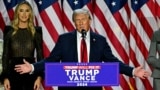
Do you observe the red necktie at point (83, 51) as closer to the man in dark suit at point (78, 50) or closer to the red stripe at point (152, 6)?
the man in dark suit at point (78, 50)

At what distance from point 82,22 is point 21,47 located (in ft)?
4.47

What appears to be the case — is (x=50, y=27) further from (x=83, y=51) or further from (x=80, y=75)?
(x=80, y=75)

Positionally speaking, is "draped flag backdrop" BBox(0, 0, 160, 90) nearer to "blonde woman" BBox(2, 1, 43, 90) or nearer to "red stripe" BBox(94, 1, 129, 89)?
"red stripe" BBox(94, 1, 129, 89)

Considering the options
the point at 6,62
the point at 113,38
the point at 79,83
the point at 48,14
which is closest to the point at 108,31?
the point at 113,38

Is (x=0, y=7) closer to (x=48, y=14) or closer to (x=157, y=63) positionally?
(x=48, y=14)

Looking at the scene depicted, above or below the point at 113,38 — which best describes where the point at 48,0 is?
above

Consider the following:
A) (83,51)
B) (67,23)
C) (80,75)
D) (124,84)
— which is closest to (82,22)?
(83,51)

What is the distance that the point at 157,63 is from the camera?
330cm

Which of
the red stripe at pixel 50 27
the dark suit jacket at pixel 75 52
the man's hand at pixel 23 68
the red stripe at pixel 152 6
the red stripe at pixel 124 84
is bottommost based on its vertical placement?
the red stripe at pixel 124 84

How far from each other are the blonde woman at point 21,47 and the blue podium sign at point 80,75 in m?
1.36

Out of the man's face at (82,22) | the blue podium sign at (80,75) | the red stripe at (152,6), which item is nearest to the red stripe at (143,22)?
the red stripe at (152,6)

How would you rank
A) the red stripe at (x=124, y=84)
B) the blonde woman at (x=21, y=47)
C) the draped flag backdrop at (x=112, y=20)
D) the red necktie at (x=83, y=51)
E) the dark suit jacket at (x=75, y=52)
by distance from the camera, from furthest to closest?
the red stripe at (x=124, y=84) → the draped flag backdrop at (x=112, y=20) → the blonde woman at (x=21, y=47) → the dark suit jacket at (x=75, y=52) → the red necktie at (x=83, y=51)

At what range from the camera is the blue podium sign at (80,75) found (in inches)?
88.2

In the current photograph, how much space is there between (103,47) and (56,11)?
7.83 feet
